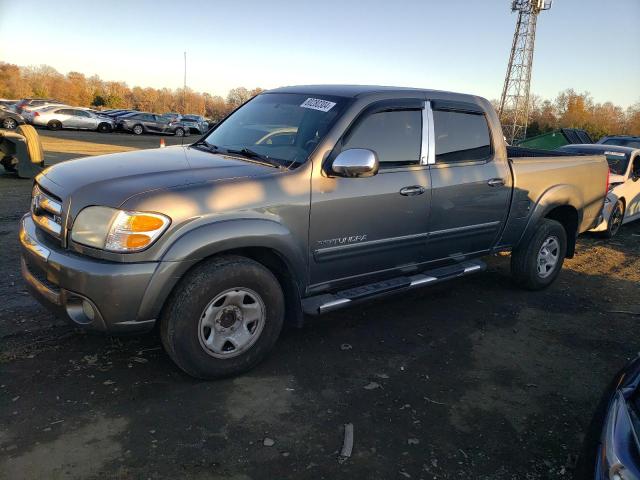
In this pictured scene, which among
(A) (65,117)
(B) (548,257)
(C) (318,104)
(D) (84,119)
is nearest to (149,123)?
(D) (84,119)

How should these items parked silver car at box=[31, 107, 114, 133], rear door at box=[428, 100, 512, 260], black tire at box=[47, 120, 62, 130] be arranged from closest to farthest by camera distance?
rear door at box=[428, 100, 512, 260], parked silver car at box=[31, 107, 114, 133], black tire at box=[47, 120, 62, 130]

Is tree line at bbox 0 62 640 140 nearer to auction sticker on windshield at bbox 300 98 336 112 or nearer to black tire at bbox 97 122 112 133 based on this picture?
black tire at bbox 97 122 112 133

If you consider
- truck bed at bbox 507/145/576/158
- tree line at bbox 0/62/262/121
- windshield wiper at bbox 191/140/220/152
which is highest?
tree line at bbox 0/62/262/121

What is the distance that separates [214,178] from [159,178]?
0.34 metres

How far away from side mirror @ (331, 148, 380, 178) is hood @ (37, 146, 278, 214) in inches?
17.4

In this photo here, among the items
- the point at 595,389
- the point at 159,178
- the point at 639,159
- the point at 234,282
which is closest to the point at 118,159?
the point at 159,178

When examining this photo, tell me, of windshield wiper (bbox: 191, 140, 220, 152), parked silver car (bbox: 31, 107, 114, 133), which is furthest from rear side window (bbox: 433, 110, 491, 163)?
parked silver car (bbox: 31, 107, 114, 133)

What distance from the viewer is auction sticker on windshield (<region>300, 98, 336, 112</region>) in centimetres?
393

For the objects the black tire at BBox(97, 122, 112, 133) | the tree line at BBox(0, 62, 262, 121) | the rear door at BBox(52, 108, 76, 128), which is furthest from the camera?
the tree line at BBox(0, 62, 262, 121)

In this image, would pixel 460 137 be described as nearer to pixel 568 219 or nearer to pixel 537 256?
pixel 537 256

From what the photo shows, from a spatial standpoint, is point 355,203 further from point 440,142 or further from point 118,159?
point 118,159

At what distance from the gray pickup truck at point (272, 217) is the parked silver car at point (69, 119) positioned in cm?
2750

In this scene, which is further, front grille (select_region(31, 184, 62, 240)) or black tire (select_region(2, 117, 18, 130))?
black tire (select_region(2, 117, 18, 130))

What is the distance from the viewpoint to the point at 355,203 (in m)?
3.74
